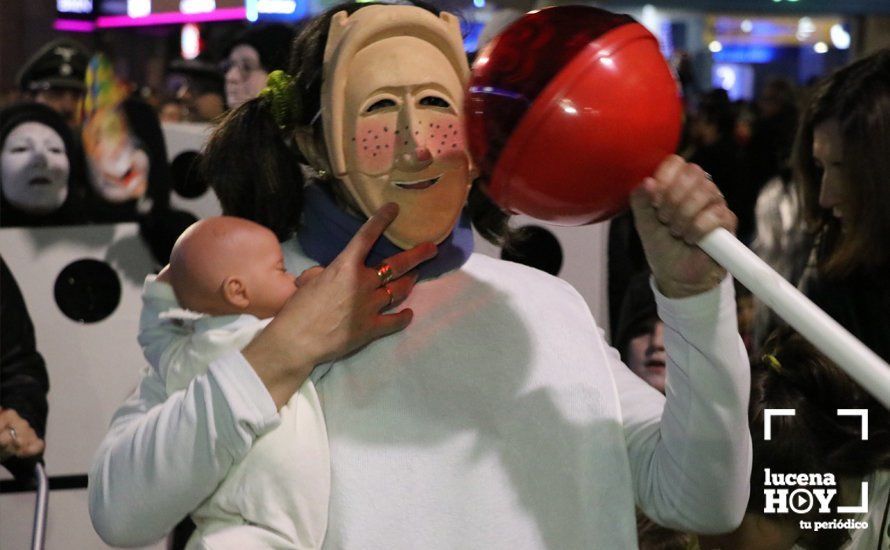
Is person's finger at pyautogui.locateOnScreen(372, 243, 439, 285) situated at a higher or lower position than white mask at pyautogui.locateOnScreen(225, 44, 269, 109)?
higher

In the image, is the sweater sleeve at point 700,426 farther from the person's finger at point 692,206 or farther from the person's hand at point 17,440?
the person's hand at point 17,440

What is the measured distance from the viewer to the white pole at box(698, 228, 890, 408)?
3.16 ft

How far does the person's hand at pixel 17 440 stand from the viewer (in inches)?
86.3

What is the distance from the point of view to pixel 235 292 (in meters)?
1.33

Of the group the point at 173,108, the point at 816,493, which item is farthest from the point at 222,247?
the point at 173,108

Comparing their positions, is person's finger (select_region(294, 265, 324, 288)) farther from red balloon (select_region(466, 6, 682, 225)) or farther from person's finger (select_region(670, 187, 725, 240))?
person's finger (select_region(670, 187, 725, 240))

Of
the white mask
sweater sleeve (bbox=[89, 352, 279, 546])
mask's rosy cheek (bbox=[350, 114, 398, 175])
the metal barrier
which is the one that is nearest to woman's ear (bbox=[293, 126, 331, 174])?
mask's rosy cheek (bbox=[350, 114, 398, 175])

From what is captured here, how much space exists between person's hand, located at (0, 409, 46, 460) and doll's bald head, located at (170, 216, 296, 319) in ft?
3.28

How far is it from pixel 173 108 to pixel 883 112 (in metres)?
4.23

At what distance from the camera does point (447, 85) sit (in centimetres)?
132

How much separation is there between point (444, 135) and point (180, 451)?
446mm

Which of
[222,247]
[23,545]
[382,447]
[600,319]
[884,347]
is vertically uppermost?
[222,247]

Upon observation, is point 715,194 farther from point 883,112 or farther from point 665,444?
point 883,112

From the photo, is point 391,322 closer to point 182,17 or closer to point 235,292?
point 235,292
